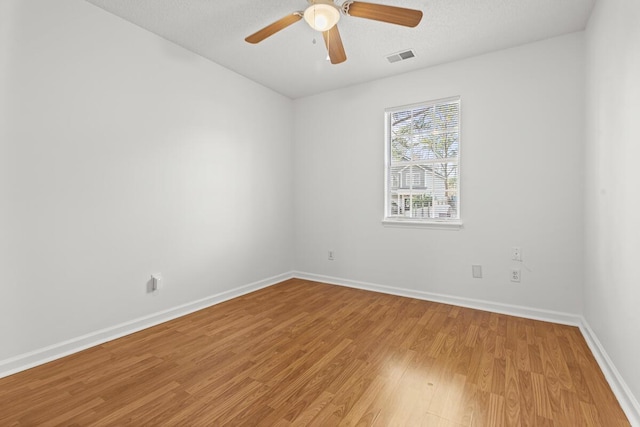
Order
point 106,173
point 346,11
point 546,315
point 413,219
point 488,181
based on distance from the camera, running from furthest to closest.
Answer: point 413,219 → point 488,181 → point 546,315 → point 106,173 → point 346,11

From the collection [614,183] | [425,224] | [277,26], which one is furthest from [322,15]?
[425,224]

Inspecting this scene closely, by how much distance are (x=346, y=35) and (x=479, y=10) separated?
3.65 feet

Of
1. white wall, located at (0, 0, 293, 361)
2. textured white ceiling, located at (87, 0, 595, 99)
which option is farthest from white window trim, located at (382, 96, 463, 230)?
white wall, located at (0, 0, 293, 361)

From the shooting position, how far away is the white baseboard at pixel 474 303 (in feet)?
9.21

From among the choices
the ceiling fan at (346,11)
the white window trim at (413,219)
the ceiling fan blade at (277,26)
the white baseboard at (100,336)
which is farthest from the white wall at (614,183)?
the white baseboard at (100,336)

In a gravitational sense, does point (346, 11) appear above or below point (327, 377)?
above

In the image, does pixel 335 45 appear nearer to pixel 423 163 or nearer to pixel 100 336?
pixel 423 163

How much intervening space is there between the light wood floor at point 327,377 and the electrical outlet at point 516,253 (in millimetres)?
593

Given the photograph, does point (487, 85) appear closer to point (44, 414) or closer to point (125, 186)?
point (125, 186)

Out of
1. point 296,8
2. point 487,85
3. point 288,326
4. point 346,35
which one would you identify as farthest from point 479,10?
point 288,326

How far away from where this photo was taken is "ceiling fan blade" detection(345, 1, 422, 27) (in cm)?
192

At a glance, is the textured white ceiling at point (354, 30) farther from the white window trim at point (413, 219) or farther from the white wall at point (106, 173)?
the white window trim at point (413, 219)

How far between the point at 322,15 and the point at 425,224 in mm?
2404

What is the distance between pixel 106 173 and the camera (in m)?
2.48
